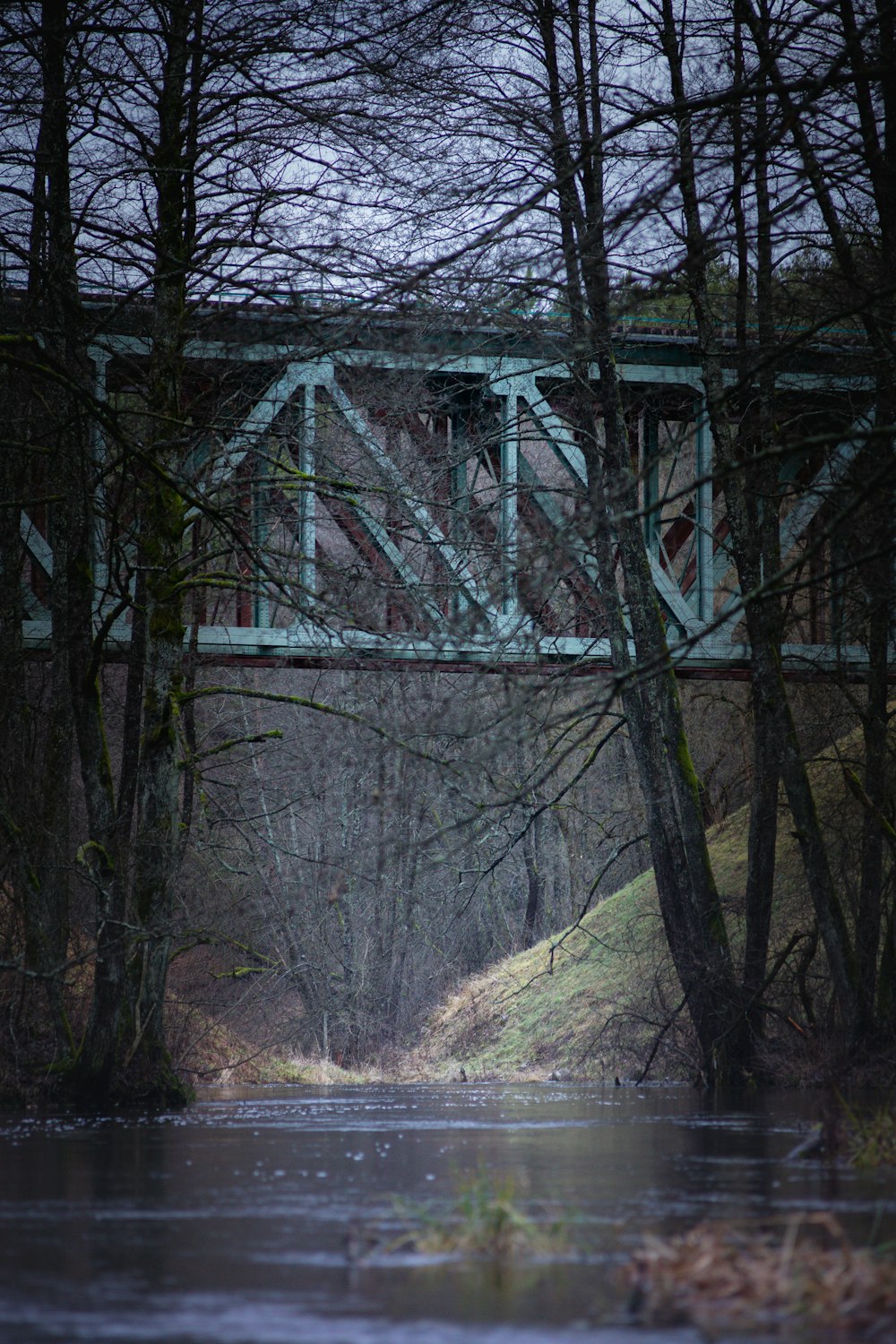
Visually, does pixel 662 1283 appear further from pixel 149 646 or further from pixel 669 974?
pixel 669 974

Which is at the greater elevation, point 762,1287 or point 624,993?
point 762,1287

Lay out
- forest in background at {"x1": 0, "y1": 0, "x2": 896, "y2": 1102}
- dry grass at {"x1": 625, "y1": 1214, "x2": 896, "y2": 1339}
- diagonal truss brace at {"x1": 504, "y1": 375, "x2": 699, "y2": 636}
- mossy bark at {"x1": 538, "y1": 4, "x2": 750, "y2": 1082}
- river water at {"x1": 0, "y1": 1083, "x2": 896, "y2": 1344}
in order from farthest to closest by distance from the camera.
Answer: diagonal truss brace at {"x1": 504, "y1": 375, "x2": 699, "y2": 636} → mossy bark at {"x1": 538, "y1": 4, "x2": 750, "y2": 1082} → forest in background at {"x1": 0, "y1": 0, "x2": 896, "y2": 1102} → river water at {"x1": 0, "y1": 1083, "x2": 896, "y2": 1344} → dry grass at {"x1": 625, "y1": 1214, "x2": 896, "y2": 1339}

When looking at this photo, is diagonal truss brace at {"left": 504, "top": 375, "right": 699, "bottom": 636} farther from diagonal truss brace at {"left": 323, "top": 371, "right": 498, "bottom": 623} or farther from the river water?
the river water

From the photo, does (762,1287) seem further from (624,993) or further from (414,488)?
(624,993)

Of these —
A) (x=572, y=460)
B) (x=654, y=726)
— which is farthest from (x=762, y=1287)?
(x=572, y=460)

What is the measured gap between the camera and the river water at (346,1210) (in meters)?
4.67

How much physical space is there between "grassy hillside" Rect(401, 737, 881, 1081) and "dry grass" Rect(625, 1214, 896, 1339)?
11241mm

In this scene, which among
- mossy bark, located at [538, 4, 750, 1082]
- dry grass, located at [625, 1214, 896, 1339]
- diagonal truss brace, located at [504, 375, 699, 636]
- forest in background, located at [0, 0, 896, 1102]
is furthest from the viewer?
diagonal truss brace, located at [504, 375, 699, 636]

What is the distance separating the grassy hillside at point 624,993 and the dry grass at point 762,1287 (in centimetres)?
1124

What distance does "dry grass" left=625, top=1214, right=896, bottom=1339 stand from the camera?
4547 mm

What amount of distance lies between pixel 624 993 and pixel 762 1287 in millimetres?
20774

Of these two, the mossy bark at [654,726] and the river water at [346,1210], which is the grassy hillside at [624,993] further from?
the river water at [346,1210]

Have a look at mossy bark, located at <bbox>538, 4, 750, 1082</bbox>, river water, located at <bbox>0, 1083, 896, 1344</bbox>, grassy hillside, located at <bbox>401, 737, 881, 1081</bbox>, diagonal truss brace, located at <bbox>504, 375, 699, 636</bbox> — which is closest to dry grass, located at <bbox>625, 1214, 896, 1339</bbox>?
river water, located at <bbox>0, 1083, 896, 1344</bbox>

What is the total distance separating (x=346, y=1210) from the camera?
284 inches
